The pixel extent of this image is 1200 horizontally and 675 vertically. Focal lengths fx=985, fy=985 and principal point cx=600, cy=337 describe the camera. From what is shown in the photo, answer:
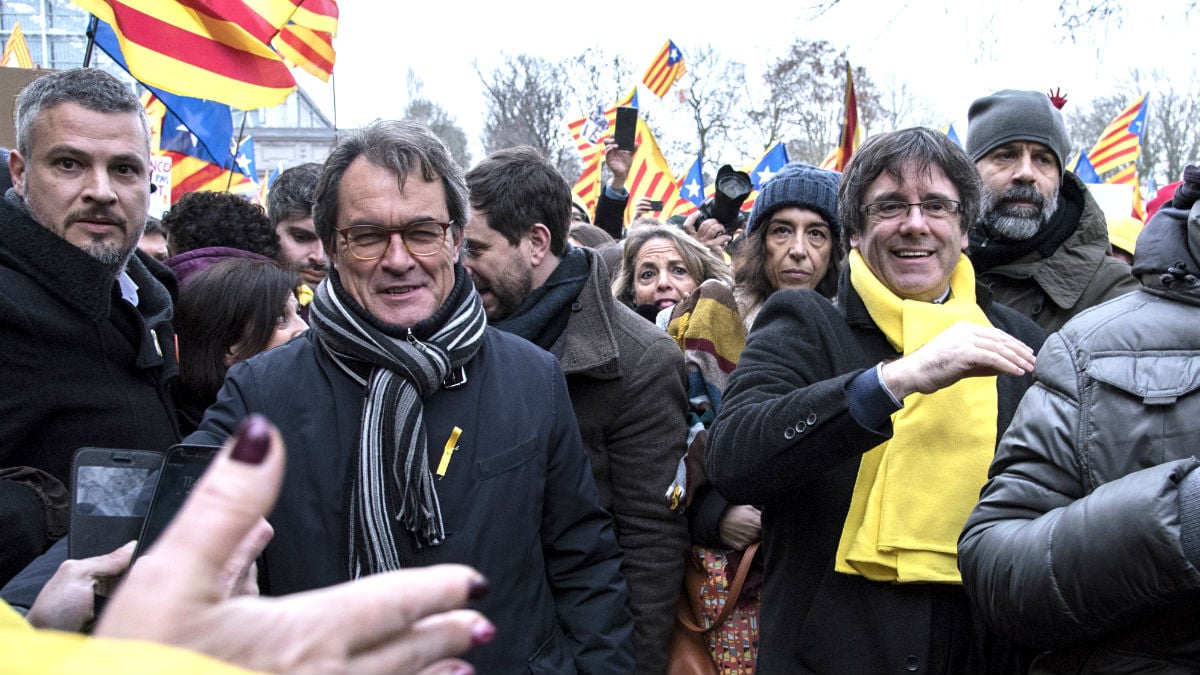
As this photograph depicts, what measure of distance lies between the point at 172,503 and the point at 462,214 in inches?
37.3

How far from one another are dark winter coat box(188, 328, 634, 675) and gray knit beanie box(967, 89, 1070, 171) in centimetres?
242

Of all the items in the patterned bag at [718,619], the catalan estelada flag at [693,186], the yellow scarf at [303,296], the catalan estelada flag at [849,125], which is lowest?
the patterned bag at [718,619]

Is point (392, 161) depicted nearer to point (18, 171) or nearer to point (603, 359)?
point (603, 359)

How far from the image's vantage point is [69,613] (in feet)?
5.13

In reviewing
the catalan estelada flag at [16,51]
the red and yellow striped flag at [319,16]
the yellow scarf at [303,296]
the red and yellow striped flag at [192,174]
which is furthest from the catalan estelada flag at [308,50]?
the yellow scarf at [303,296]

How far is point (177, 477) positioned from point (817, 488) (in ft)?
4.85

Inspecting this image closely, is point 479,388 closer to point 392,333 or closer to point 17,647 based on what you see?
point 392,333

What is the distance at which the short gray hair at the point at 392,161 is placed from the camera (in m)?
2.20

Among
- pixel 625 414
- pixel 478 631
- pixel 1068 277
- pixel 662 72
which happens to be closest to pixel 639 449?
pixel 625 414

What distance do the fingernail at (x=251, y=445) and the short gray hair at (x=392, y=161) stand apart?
1541mm

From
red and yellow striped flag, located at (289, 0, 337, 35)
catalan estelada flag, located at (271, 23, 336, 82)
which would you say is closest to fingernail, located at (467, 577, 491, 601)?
red and yellow striped flag, located at (289, 0, 337, 35)

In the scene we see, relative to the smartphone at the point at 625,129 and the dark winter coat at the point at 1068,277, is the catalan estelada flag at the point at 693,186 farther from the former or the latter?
the dark winter coat at the point at 1068,277

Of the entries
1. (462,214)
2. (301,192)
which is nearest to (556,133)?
(301,192)

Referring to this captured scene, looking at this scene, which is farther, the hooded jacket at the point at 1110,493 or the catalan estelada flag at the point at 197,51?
the catalan estelada flag at the point at 197,51
